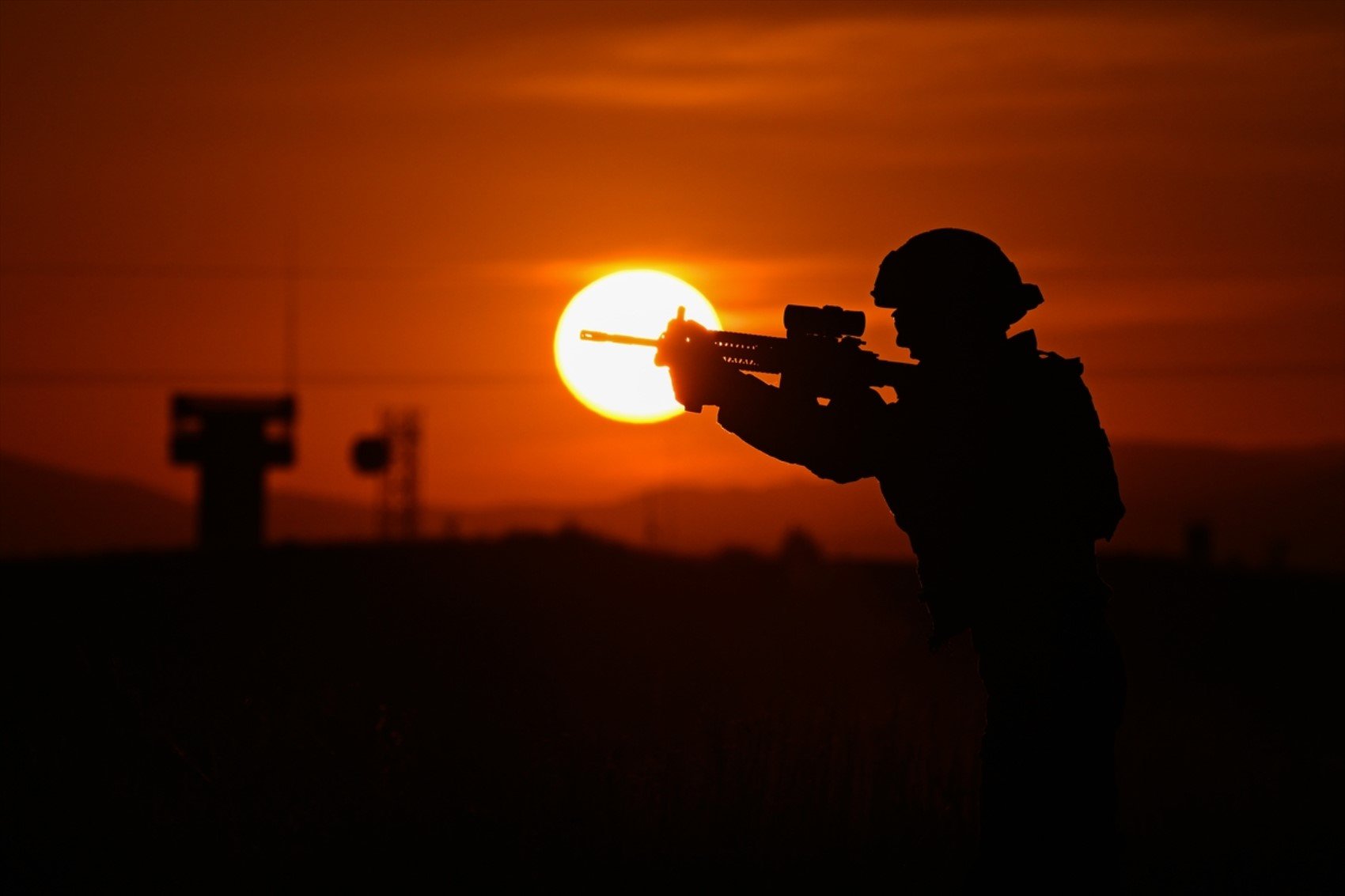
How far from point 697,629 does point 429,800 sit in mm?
14173

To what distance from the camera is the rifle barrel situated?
812 centimetres

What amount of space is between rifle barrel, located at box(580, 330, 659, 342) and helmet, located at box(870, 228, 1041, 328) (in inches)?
60.2

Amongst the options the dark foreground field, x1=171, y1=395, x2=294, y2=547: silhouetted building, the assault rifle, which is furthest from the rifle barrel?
x1=171, y1=395, x2=294, y2=547: silhouetted building

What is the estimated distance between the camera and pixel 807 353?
7.38 m

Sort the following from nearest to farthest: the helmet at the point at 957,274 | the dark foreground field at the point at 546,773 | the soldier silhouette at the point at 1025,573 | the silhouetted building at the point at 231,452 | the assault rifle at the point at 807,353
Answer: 1. the soldier silhouette at the point at 1025,573
2. the helmet at the point at 957,274
3. the assault rifle at the point at 807,353
4. the dark foreground field at the point at 546,773
5. the silhouetted building at the point at 231,452

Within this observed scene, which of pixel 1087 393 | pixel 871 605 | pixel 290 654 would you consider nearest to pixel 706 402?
pixel 1087 393

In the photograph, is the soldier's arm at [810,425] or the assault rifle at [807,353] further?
the assault rifle at [807,353]

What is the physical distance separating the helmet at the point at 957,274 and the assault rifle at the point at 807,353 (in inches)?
16.4

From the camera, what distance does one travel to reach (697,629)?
77.0 feet

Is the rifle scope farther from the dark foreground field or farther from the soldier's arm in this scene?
the dark foreground field

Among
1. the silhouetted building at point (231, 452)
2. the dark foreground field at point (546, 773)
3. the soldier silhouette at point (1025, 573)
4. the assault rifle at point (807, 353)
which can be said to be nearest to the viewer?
the soldier silhouette at point (1025, 573)

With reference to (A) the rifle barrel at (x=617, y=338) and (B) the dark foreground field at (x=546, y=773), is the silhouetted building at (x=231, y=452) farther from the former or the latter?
(A) the rifle barrel at (x=617, y=338)

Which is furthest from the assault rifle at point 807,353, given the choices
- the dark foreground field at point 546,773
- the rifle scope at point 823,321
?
the dark foreground field at point 546,773

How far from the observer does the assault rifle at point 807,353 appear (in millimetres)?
7160
